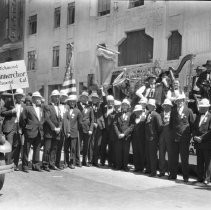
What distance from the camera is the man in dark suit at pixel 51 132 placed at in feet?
30.1

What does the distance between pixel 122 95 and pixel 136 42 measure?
2.24m

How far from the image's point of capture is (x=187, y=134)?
26.5ft

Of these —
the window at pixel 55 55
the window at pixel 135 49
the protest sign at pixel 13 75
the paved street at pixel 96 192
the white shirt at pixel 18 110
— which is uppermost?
the window at pixel 135 49

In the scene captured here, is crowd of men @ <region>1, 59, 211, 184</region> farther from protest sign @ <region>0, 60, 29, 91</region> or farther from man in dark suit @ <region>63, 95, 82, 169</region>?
protest sign @ <region>0, 60, 29, 91</region>

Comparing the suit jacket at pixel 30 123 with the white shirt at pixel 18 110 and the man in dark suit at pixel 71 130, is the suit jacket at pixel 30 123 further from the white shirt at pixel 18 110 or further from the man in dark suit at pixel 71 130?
the man in dark suit at pixel 71 130

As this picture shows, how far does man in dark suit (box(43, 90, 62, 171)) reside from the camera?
30.1ft

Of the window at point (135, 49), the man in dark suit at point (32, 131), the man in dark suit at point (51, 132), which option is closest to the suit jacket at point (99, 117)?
the man in dark suit at point (51, 132)

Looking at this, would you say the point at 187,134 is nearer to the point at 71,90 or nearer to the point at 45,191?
the point at 45,191

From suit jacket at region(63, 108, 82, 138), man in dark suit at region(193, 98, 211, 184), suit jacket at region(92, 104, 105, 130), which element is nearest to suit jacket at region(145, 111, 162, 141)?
man in dark suit at region(193, 98, 211, 184)

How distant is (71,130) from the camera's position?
963cm

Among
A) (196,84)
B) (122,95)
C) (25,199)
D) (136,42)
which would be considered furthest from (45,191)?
(136,42)

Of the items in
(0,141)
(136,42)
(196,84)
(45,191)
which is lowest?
Result: (45,191)

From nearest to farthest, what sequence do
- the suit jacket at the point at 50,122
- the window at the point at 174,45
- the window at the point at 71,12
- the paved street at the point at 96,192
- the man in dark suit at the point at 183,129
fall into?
the paved street at the point at 96,192 < the window at the point at 71,12 < the man in dark suit at the point at 183,129 < the suit jacket at the point at 50,122 < the window at the point at 174,45

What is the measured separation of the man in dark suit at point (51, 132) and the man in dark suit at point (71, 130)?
28 cm
